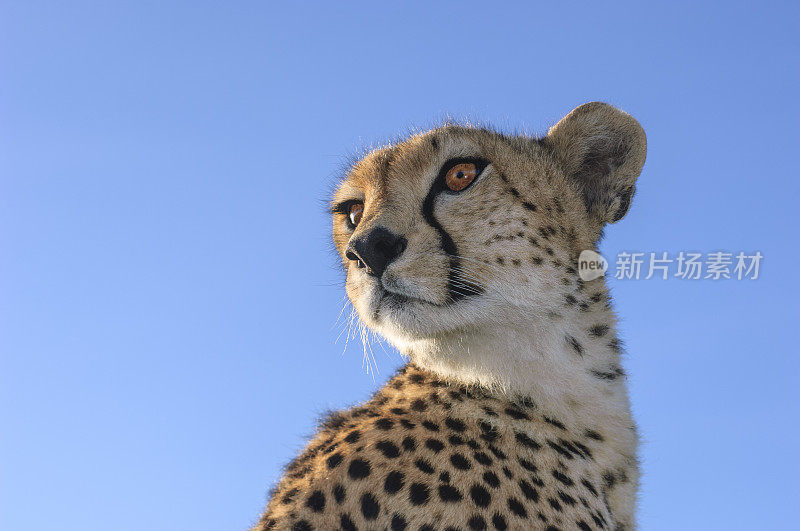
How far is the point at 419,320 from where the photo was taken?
8.91 feet

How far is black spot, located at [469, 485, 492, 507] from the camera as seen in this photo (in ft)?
7.89

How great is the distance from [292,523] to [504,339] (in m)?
0.95

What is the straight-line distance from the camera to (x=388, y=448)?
254 centimetres

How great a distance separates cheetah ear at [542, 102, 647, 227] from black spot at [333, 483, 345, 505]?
1501 millimetres

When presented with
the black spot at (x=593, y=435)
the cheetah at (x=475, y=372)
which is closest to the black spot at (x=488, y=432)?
the cheetah at (x=475, y=372)

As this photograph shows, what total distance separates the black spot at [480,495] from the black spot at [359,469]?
1.07ft

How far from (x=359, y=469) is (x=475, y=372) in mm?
565

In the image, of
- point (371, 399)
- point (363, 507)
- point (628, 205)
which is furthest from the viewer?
point (628, 205)

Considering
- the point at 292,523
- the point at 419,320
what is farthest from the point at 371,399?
the point at 292,523

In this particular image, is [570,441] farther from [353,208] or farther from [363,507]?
[353,208]

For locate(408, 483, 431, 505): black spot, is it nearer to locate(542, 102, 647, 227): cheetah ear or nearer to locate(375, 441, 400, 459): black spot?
locate(375, 441, 400, 459): black spot

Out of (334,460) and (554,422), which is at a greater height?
(554,422)

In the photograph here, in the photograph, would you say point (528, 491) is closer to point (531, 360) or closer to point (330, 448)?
point (531, 360)

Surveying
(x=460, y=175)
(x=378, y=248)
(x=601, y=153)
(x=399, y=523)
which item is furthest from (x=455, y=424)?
(x=601, y=153)
